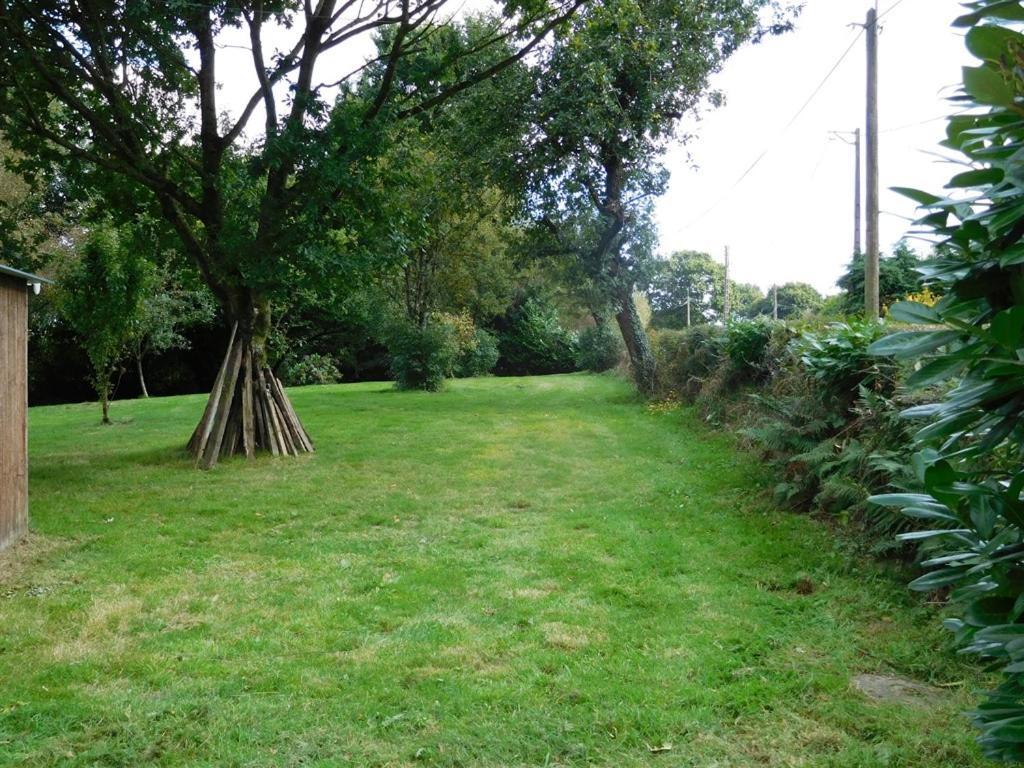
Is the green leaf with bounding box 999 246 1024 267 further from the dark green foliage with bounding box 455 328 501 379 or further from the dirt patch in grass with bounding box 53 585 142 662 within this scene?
the dark green foliage with bounding box 455 328 501 379

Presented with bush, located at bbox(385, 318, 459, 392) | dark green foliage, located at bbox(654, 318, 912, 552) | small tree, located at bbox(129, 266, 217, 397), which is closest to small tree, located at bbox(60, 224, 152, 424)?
small tree, located at bbox(129, 266, 217, 397)

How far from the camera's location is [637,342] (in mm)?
18203

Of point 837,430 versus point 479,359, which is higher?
point 479,359

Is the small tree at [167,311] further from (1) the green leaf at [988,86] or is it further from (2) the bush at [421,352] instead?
(1) the green leaf at [988,86]

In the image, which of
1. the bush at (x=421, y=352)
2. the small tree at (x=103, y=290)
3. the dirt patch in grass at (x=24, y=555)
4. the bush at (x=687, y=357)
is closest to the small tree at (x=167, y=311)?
the small tree at (x=103, y=290)

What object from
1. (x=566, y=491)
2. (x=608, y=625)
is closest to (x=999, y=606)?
(x=608, y=625)

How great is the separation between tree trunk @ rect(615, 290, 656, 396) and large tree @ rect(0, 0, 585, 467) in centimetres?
798

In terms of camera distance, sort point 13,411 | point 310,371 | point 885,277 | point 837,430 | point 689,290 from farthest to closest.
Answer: point 689,290 → point 310,371 → point 885,277 → point 837,430 → point 13,411

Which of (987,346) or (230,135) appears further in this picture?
(230,135)

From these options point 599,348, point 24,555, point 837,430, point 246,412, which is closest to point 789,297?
point 599,348

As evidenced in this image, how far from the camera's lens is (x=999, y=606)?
1.60 metres

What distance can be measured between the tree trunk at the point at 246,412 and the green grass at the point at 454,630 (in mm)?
1340

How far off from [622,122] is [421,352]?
28.2 ft

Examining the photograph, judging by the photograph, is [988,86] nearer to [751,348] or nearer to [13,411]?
[13,411]
